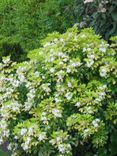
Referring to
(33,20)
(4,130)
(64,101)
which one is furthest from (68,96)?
(33,20)

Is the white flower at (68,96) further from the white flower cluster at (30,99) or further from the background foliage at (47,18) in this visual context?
the background foliage at (47,18)

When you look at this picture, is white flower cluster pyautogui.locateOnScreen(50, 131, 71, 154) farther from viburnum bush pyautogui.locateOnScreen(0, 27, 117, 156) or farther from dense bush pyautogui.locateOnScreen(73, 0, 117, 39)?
dense bush pyautogui.locateOnScreen(73, 0, 117, 39)

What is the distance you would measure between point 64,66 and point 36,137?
0.64m

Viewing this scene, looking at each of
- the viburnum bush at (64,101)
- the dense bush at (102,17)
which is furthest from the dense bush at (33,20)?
the viburnum bush at (64,101)

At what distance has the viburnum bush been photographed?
13.2 feet

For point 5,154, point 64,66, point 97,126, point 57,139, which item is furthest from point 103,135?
point 5,154

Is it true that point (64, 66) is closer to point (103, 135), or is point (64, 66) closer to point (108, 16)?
point (103, 135)

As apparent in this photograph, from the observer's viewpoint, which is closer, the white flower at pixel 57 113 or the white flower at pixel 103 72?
the white flower at pixel 57 113

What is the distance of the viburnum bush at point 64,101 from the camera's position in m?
4.01

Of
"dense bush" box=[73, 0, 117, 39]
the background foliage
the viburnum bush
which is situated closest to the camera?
the viburnum bush

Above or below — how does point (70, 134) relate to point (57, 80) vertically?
below

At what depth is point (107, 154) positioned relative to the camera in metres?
4.32

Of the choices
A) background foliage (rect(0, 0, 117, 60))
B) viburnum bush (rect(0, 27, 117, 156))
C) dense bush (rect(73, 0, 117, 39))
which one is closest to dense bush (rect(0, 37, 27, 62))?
background foliage (rect(0, 0, 117, 60))

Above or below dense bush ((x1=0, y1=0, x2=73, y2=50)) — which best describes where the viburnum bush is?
above
